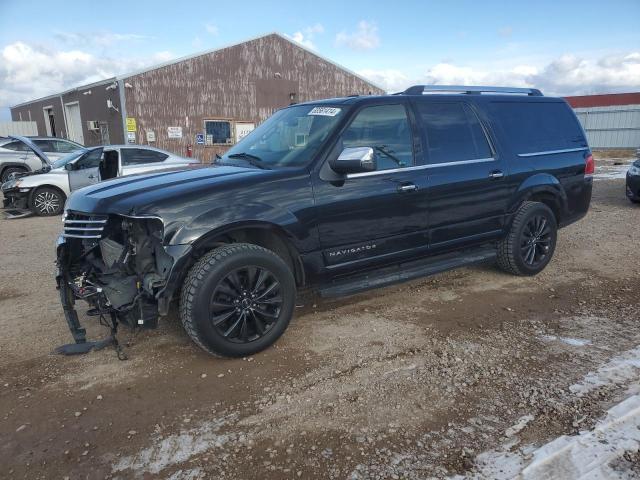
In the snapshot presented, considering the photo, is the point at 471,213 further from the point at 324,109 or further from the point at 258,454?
the point at 258,454

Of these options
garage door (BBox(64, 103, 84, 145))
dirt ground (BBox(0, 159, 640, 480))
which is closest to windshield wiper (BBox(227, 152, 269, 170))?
dirt ground (BBox(0, 159, 640, 480))

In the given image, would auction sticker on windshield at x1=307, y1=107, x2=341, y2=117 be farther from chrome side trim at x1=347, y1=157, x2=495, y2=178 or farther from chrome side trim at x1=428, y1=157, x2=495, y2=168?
chrome side trim at x1=428, y1=157, x2=495, y2=168

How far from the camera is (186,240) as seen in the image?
3.18 metres

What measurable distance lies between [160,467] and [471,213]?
137 inches

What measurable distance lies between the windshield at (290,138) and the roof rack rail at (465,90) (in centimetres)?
91

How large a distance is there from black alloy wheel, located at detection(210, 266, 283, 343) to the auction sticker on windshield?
1.50m

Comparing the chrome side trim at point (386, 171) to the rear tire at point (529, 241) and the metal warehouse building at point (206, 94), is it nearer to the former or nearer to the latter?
the rear tire at point (529, 241)

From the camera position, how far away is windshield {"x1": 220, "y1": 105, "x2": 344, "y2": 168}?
3.89 meters

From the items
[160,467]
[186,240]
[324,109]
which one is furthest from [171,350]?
[324,109]

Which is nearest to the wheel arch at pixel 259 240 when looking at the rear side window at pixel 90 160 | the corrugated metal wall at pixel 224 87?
the rear side window at pixel 90 160

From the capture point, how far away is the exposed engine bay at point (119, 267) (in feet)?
10.7

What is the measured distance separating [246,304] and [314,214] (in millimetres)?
861

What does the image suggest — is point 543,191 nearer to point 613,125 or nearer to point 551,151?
point 551,151

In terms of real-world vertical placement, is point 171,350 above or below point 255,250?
below
